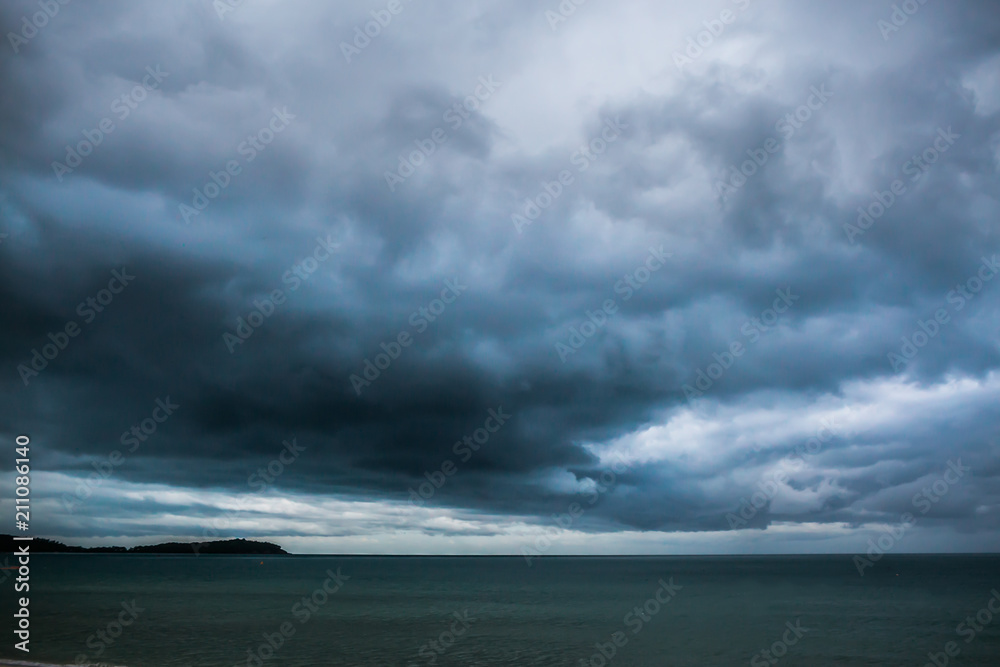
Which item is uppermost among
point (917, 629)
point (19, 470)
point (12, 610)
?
point (19, 470)

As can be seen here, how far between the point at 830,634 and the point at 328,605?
62852mm

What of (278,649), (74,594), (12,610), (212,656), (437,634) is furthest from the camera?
(74,594)

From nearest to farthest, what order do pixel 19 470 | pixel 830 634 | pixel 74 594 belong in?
pixel 19 470, pixel 830 634, pixel 74 594

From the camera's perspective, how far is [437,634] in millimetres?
64438

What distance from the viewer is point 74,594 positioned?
374 ft

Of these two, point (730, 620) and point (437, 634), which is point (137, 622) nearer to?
point (437, 634)

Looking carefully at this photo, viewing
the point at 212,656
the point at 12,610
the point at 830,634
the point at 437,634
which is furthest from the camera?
the point at 12,610

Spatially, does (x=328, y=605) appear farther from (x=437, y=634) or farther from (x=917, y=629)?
(x=917, y=629)

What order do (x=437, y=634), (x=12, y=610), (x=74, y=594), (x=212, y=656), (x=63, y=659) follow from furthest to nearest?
(x=74, y=594) < (x=12, y=610) < (x=437, y=634) < (x=212, y=656) < (x=63, y=659)

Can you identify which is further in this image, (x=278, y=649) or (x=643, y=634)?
(x=643, y=634)

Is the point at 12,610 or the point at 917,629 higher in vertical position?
the point at 12,610

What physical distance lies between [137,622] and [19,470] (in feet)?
171

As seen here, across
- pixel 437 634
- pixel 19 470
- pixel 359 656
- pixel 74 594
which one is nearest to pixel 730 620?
pixel 437 634

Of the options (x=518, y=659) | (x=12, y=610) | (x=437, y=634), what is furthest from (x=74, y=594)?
(x=518, y=659)
